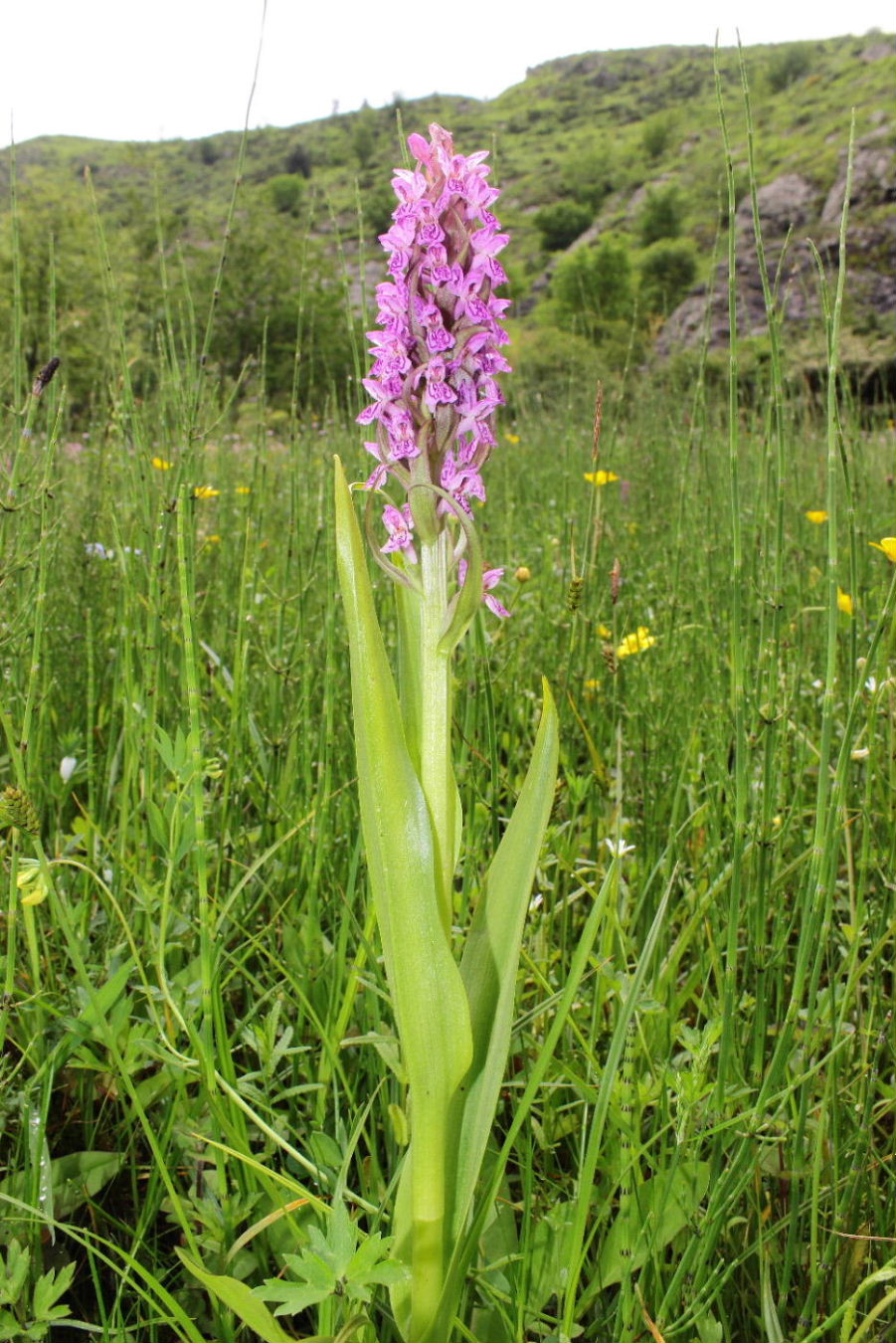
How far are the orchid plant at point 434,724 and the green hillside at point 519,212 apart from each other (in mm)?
317

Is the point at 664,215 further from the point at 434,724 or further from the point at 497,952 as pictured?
the point at 497,952

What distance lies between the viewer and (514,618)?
2.36m

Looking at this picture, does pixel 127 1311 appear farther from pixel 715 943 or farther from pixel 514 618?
pixel 514 618

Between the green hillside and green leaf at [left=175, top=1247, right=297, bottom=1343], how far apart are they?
3.45 ft

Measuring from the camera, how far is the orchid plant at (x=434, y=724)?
2.47ft

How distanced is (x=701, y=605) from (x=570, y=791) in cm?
83

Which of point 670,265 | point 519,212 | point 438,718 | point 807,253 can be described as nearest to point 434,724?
point 438,718

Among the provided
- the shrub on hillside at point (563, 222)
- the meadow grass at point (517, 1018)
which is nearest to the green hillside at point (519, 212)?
the shrub on hillside at point (563, 222)

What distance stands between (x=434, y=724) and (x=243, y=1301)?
1.63ft

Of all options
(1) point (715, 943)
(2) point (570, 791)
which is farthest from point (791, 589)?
(1) point (715, 943)

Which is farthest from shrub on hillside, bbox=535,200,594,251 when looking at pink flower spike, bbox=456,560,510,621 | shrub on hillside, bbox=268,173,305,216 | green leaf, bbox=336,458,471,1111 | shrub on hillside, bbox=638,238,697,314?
green leaf, bbox=336,458,471,1111

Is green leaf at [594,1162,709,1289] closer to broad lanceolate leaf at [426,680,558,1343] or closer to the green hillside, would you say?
broad lanceolate leaf at [426,680,558,1343]

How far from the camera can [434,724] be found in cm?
85

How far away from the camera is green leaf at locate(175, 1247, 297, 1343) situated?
699 millimetres
